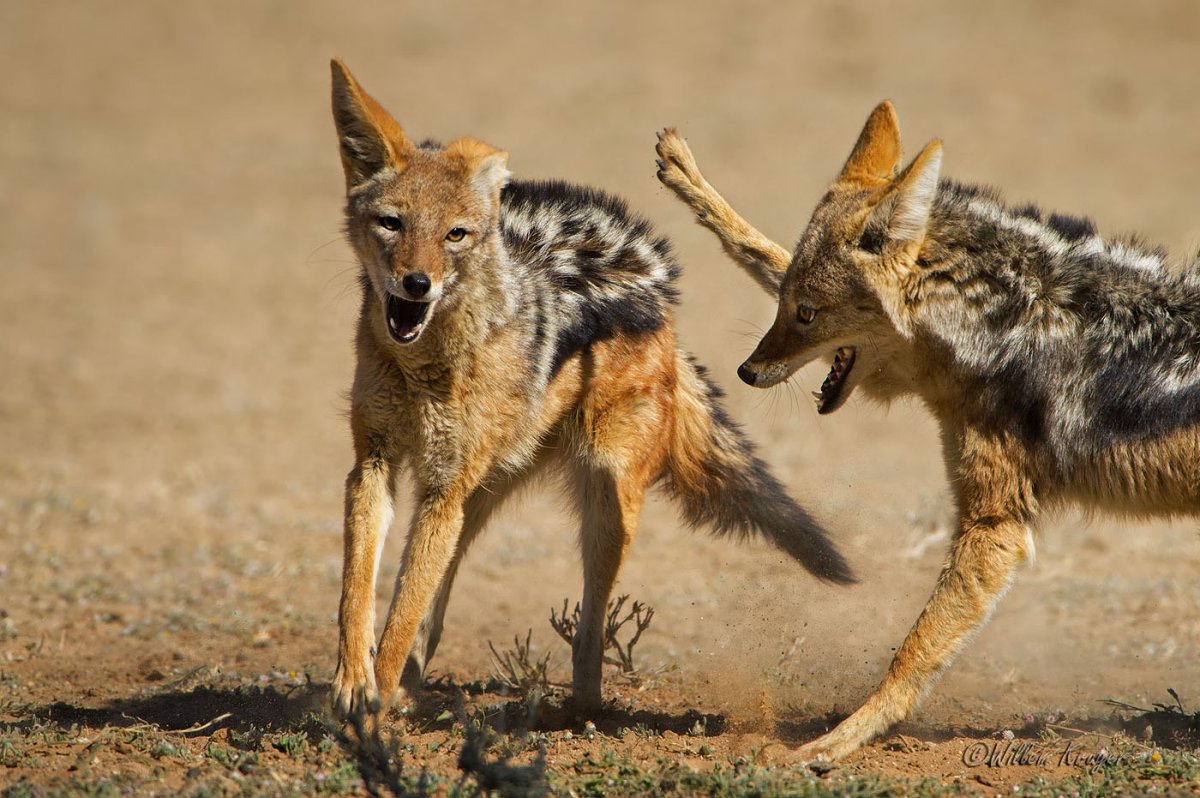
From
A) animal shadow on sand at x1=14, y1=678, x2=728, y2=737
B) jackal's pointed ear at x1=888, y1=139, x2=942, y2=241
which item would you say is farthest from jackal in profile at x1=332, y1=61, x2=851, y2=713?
jackal's pointed ear at x1=888, y1=139, x2=942, y2=241

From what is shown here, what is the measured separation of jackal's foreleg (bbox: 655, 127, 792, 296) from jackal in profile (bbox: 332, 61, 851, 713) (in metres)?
0.31

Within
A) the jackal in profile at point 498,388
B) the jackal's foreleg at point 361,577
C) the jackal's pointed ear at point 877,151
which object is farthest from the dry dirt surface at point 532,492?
the jackal's pointed ear at point 877,151

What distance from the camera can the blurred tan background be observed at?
720 cm

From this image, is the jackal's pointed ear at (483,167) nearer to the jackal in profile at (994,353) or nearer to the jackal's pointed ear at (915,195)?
the jackal in profile at (994,353)

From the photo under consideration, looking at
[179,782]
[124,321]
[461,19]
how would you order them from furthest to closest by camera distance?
1. [461,19]
2. [124,321]
3. [179,782]

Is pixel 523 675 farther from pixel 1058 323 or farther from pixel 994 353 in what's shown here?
pixel 1058 323

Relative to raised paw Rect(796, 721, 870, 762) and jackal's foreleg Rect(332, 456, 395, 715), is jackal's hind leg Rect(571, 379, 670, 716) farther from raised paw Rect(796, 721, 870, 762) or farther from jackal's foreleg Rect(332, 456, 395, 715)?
raised paw Rect(796, 721, 870, 762)

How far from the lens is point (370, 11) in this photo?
26734 mm

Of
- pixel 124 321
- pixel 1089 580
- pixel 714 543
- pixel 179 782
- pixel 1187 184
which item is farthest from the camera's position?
pixel 1187 184

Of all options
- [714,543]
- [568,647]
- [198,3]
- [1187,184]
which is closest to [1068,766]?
[568,647]

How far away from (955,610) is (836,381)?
1.22 metres

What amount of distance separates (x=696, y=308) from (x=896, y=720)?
9485mm

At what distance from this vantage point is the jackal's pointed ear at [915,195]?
5324mm

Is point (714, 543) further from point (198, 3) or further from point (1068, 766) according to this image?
point (198, 3)
